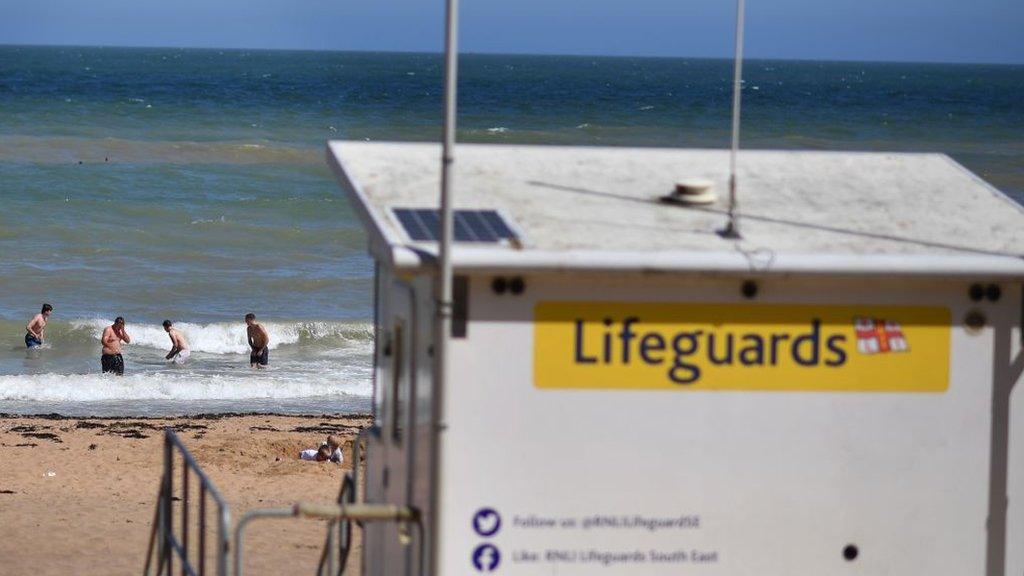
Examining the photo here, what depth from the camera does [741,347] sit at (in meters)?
6.07

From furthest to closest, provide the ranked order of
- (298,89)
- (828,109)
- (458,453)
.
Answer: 1. (298,89)
2. (828,109)
3. (458,453)

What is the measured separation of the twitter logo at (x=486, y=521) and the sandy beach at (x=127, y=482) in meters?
6.54

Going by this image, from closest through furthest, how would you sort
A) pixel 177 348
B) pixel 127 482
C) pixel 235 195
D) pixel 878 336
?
pixel 878 336, pixel 127 482, pixel 177 348, pixel 235 195

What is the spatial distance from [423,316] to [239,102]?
297 feet

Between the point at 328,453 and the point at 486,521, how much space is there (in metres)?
10.5

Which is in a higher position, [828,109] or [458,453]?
[828,109]

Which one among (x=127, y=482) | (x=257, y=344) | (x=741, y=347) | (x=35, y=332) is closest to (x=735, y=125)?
(x=741, y=347)

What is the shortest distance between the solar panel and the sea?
47.6 feet

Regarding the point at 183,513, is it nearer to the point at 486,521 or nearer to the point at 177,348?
the point at 486,521

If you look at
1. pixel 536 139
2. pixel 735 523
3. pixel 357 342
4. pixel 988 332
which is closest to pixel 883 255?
pixel 988 332

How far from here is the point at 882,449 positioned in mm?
6195

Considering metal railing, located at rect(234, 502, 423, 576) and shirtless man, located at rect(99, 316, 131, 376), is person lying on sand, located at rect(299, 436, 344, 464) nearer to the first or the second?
shirtless man, located at rect(99, 316, 131, 376)

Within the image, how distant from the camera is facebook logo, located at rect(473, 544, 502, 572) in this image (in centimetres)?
597

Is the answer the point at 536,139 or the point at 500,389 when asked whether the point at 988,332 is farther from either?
the point at 536,139
